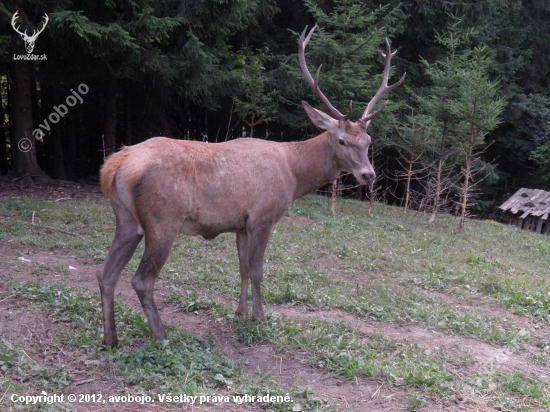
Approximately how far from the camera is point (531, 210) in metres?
19.2

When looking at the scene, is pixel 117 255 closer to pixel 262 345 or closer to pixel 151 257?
pixel 151 257

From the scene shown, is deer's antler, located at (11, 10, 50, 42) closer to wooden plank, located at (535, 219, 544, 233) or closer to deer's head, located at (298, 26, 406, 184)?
deer's head, located at (298, 26, 406, 184)

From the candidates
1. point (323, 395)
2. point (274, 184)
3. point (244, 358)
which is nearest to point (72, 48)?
point (274, 184)

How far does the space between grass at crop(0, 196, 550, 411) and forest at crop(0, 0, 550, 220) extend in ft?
9.79

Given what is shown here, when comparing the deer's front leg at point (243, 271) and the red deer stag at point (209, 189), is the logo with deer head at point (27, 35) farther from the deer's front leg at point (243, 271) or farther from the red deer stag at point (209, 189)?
the deer's front leg at point (243, 271)

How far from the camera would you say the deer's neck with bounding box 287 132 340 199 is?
6.29 metres

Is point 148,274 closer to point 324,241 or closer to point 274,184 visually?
point 274,184

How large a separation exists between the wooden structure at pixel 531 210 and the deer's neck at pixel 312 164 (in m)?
14.7

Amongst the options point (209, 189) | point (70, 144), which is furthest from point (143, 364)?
point (70, 144)

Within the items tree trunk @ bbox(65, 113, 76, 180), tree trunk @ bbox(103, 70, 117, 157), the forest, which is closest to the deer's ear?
the forest

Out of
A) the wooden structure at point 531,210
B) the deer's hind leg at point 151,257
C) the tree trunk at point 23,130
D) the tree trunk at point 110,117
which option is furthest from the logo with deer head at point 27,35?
the wooden structure at point 531,210

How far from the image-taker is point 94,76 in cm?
1305

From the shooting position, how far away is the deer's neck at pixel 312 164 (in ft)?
20.6

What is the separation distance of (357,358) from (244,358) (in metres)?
1.05
